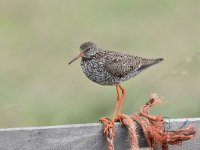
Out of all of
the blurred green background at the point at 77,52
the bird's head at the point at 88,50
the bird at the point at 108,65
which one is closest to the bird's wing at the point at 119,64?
the bird at the point at 108,65

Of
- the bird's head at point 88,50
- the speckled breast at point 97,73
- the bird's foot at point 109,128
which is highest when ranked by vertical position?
the bird's head at point 88,50

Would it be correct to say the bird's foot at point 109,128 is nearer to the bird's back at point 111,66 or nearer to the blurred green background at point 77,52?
the bird's back at point 111,66

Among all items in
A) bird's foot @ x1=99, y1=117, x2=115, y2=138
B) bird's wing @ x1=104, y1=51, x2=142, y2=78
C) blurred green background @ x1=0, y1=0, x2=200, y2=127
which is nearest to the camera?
bird's foot @ x1=99, y1=117, x2=115, y2=138

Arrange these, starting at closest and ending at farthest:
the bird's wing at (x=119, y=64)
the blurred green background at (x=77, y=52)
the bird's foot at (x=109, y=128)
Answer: the bird's foot at (x=109, y=128)
the bird's wing at (x=119, y=64)
the blurred green background at (x=77, y=52)

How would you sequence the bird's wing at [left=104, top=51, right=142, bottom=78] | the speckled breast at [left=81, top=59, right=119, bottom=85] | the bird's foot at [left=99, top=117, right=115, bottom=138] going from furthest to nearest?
1. the bird's wing at [left=104, top=51, right=142, bottom=78]
2. the speckled breast at [left=81, top=59, right=119, bottom=85]
3. the bird's foot at [left=99, top=117, right=115, bottom=138]

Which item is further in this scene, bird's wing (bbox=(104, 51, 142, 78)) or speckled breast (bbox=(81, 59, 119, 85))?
bird's wing (bbox=(104, 51, 142, 78))

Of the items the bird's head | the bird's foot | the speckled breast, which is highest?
the bird's head

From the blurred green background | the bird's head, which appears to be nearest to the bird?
the bird's head

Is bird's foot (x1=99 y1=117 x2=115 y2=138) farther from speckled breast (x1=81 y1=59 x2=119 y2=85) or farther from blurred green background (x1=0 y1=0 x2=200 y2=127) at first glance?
blurred green background (x1=0 y1=0 x2=200 y2=127)
